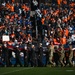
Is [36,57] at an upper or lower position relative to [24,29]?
lower

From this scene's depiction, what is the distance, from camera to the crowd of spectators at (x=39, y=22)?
3125 cm

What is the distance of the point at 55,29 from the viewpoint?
33.4 metres

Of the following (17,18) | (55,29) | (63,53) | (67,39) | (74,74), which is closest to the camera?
(74,74)

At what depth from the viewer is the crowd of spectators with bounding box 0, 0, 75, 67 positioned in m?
31.2

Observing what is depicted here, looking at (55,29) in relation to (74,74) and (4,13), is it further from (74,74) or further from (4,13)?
(74,74)

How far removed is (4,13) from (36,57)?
10030 millimetres

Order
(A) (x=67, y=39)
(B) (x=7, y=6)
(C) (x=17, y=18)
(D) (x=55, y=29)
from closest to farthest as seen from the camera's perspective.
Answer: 1. (A) (x=67, y=39)
2. (D) (x=55, y=29)
3. (C) (x=17, y=18)
4. (B) (x=7, y=6)

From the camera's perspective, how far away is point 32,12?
37562 millimetres

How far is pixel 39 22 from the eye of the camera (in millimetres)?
35438

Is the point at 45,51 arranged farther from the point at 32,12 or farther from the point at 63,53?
the point at 32,12

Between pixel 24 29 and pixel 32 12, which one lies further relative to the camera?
pixel 32 12

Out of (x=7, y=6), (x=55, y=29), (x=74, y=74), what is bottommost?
(x=74, y=74)

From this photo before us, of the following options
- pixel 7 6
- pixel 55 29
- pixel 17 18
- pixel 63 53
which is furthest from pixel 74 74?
pixel 7 6

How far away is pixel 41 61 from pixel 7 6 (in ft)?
37.2
